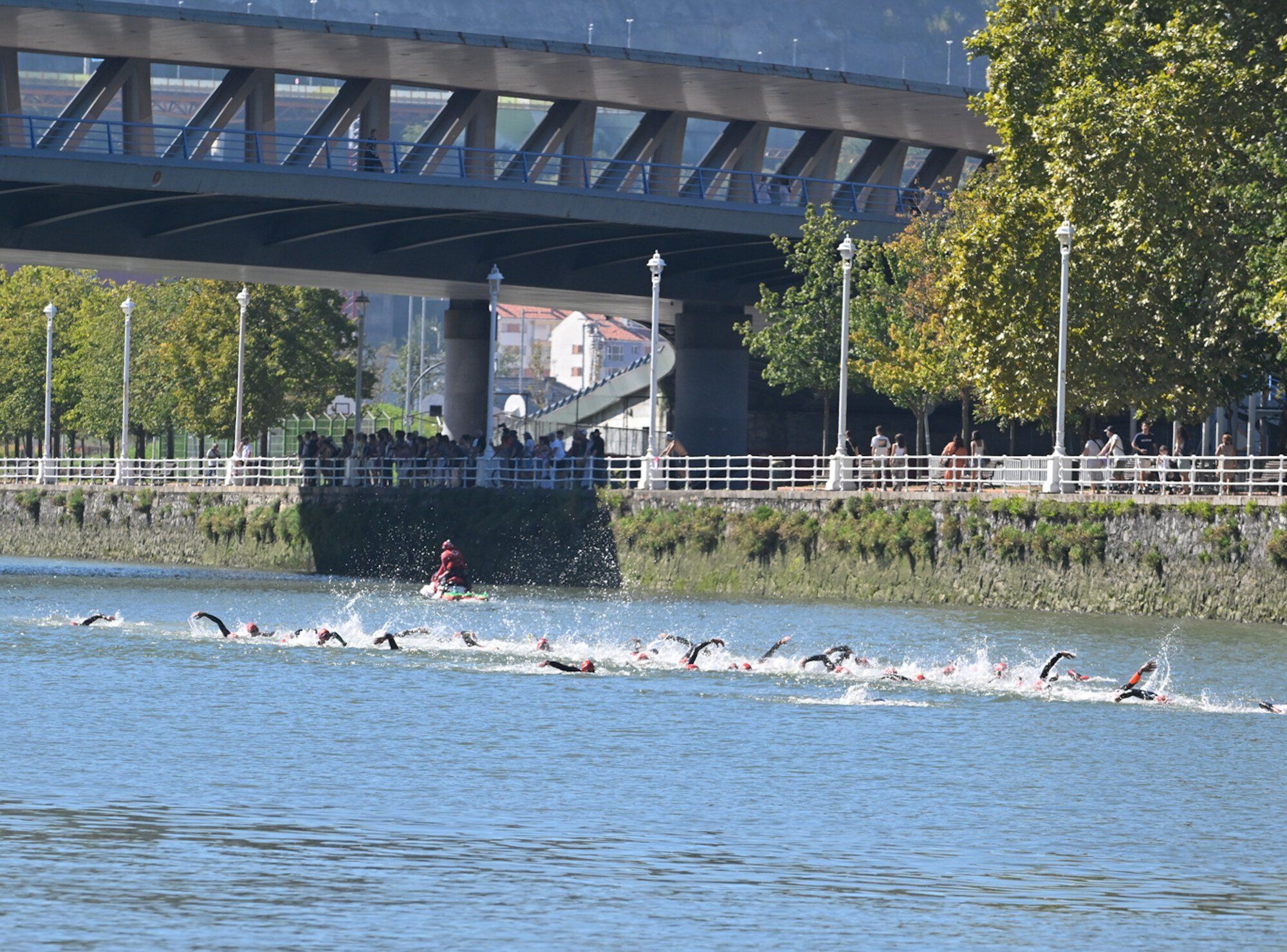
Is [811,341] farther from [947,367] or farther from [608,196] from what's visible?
[608,196]

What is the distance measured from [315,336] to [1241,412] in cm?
3495

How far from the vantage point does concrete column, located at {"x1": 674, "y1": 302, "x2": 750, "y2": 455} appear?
7056 centimetres

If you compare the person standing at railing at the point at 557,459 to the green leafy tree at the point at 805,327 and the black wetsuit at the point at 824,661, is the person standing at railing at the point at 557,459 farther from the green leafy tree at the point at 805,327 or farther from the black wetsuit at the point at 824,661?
the black wetsuit at the point at 824,661

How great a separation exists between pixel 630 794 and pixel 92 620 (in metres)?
19.8

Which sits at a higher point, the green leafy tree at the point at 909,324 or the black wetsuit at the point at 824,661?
the green leafy tree at the point at 909,324

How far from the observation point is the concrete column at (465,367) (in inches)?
2717

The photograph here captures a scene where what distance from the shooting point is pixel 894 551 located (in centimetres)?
4641

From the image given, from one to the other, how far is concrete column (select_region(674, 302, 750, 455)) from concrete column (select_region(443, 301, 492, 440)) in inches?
234

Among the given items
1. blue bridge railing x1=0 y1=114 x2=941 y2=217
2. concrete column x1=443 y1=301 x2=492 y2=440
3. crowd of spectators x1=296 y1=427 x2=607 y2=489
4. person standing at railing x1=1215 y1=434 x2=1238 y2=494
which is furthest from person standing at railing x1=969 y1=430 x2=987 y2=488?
concrete column x1=443 y1=301 x2=492 y2=440

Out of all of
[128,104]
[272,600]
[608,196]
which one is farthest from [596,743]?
[128,104]

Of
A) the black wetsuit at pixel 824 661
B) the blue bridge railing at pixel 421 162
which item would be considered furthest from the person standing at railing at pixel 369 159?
the black wetsuit at pixel 824 661

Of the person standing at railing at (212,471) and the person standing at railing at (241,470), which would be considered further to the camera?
the person standing at railing at (212,471)

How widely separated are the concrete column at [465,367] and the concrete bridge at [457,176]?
9 cm

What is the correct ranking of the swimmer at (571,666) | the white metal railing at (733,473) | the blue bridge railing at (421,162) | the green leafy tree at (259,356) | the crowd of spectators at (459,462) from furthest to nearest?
the green leafy tree at (259,356)
the crowd of spectators at (459,462)
the blue bridge railing at (421,162)
the white metal railing at (733,473)
the swimmer at (571,666)
